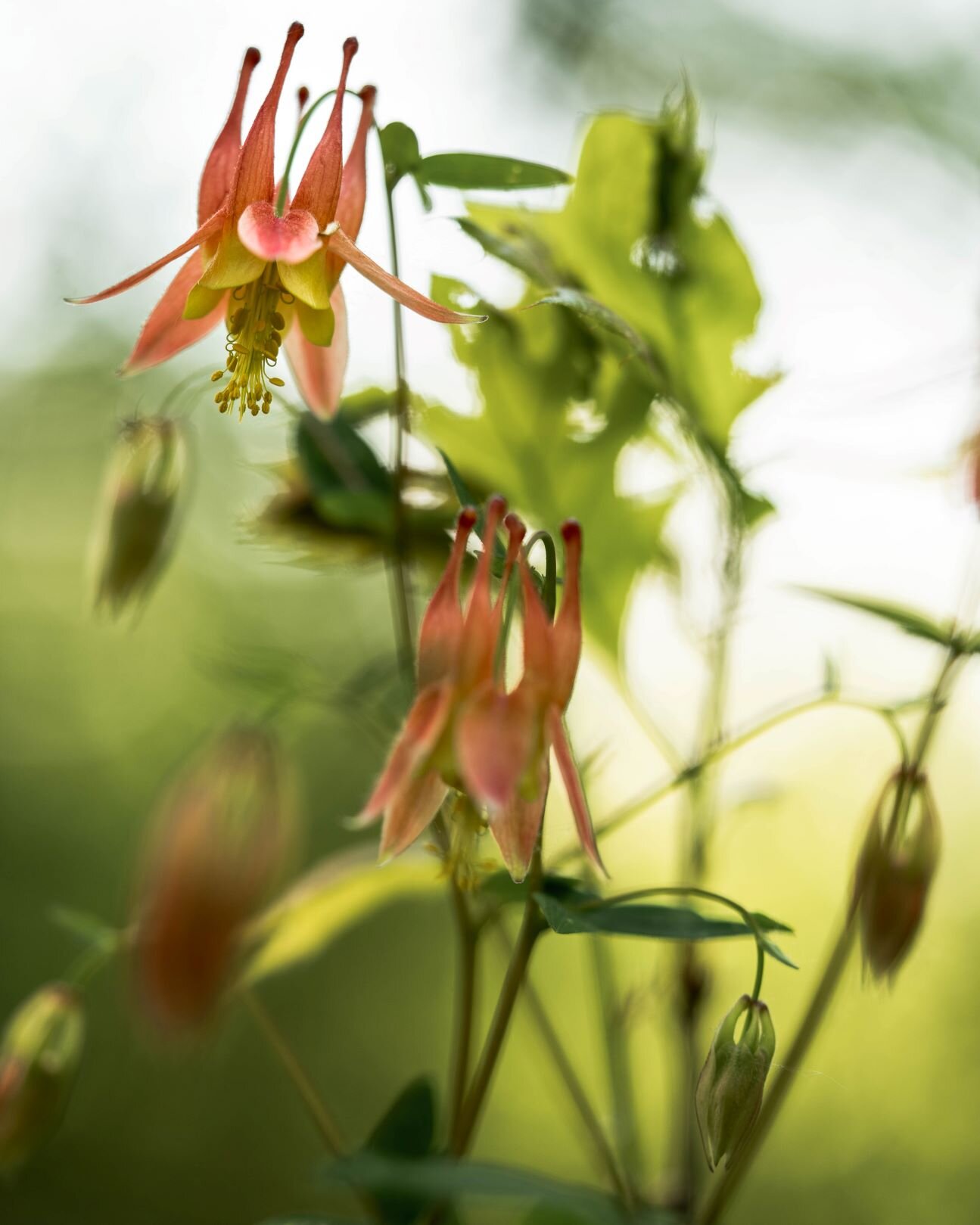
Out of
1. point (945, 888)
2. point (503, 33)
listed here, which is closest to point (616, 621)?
point (945, 888)

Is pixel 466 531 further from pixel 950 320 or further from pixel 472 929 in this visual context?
pixel 950 320

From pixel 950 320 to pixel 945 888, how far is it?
226 centimetres

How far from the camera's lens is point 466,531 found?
1.15 feet

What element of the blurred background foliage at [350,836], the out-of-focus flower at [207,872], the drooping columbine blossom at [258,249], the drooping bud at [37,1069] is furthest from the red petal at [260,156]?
the blurred background foliage at [350,836]

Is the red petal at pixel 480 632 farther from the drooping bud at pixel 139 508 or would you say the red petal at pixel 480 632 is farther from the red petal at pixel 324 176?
the drooping bud at pixel 139 508

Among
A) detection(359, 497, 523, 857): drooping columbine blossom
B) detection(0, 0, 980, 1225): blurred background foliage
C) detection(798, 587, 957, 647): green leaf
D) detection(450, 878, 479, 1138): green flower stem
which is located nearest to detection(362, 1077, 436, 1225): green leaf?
detection(450, 878, 479, 1138): green flower stem

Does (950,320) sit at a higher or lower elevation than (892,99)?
lower

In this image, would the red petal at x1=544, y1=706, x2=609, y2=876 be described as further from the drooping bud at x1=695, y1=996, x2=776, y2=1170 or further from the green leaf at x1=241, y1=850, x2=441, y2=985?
the green leaf at x1=241, y1=850, x2=441, y2=985

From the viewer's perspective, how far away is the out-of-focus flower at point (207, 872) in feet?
1.42

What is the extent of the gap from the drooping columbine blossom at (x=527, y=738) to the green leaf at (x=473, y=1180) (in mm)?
79

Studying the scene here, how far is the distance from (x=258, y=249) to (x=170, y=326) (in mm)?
57

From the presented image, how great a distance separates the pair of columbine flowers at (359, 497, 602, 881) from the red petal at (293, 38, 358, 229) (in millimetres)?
117

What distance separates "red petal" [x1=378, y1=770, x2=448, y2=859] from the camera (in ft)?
1.16

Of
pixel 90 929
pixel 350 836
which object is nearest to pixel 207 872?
pixel 90 929
